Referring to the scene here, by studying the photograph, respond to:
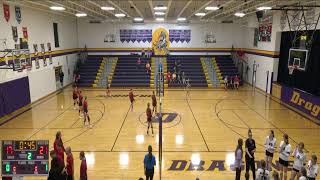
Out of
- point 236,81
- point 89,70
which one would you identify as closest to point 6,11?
point 89,70

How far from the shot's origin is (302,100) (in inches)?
698

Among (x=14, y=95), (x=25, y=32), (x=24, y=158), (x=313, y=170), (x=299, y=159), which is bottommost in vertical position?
(x=313, y=170)

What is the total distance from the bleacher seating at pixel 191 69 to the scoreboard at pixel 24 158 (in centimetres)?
2107

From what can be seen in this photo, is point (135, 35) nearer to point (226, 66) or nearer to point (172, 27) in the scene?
point (172, 27)

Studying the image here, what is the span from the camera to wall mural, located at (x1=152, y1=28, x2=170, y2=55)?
32125 millimetres

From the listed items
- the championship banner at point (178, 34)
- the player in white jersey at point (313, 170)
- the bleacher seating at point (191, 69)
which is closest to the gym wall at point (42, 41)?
the bleacher seating at point (191, 69)

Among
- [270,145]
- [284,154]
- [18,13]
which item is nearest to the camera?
[284,154]

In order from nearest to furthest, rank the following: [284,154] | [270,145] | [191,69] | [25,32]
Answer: [284,154]
[270,145]
[25,32]
[191,69]

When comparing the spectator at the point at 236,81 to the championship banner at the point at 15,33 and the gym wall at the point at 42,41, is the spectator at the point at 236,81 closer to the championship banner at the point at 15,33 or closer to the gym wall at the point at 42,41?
the gym wall at the point at 42,41

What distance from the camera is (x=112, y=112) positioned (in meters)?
18.0

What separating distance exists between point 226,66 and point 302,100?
13.5m

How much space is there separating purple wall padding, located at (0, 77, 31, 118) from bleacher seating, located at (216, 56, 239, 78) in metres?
18.5

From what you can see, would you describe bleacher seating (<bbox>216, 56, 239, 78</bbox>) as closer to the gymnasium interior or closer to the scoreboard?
the gymnasium interior

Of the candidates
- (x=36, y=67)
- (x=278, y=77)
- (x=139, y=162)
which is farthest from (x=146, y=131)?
(x=278, y=77)
